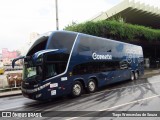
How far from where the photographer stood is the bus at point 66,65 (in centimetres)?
1208

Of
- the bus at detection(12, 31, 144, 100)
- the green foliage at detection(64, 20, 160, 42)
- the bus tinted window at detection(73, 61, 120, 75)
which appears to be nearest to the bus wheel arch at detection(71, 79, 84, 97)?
the bus at detection(12, 31, 144, 100)

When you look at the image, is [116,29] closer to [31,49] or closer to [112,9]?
[112,9]

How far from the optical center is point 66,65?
1340 centimetres

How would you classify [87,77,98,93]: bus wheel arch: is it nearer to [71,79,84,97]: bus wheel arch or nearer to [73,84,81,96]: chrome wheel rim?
[71,79,84,97]: bus wheel arch

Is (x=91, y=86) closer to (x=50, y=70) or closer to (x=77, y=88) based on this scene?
(x=77, y=88)

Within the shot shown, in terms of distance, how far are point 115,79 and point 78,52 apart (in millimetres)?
5500

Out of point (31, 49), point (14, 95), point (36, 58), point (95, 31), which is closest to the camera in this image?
point (36, 58)

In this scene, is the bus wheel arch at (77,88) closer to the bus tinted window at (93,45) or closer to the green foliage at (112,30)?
the bus tinted window at (93,45)

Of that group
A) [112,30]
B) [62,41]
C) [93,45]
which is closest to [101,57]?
[93,45]

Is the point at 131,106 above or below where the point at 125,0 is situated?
below

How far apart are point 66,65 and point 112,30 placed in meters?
16.2

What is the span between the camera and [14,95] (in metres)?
17.7

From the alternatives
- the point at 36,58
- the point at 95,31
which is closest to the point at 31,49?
the point at 36,58

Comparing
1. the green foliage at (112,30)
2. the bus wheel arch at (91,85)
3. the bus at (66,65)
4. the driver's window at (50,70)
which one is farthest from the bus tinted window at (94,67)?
the green foliage at (112,30)
